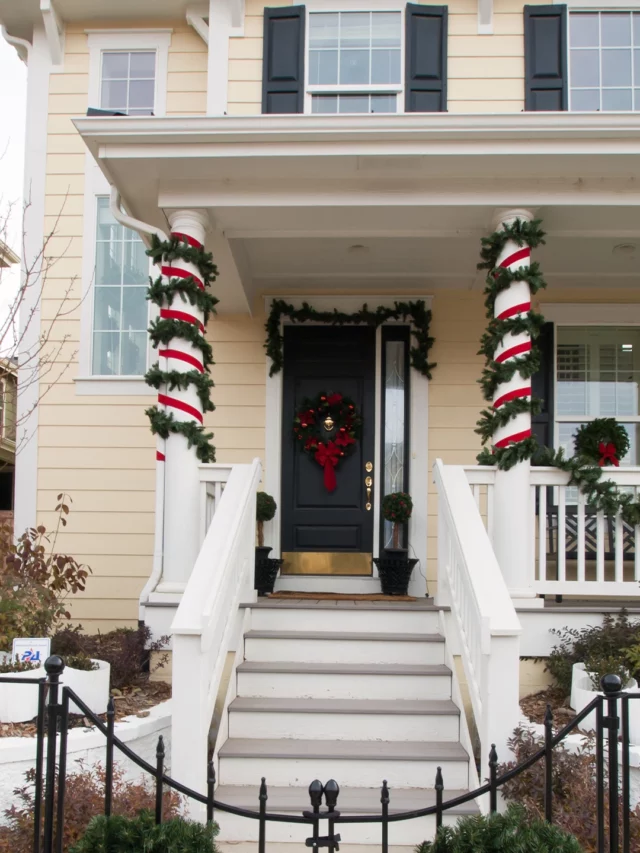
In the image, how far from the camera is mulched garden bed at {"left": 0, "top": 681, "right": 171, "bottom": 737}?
4.56 m

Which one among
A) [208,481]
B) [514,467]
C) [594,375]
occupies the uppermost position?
[594,375]

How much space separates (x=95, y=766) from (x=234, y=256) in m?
3.89

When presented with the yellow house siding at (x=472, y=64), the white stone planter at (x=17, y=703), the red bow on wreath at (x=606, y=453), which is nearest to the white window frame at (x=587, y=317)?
the red bow on wreath at (x=606, y=453)

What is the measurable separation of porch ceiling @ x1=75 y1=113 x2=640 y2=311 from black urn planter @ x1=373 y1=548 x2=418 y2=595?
2.59 m

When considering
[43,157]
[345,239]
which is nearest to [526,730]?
[345,239]

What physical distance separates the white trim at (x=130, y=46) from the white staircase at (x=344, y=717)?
210 inches

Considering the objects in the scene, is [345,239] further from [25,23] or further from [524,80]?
[25,23]

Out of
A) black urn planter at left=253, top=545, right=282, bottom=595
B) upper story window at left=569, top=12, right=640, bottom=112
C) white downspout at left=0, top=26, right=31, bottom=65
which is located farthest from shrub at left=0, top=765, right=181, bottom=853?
white downspout at left=0, top=26, right=31, bottom=65

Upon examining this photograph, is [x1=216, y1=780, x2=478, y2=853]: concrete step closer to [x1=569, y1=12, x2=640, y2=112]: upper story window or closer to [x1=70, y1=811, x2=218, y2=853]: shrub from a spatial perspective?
[x1=70, y1=811, x2=218, y2=853]: shrub

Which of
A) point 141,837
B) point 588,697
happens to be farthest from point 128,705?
point 588,697

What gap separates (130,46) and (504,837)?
303 inches

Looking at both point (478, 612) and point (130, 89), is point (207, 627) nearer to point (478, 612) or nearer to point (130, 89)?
point (478, 612)

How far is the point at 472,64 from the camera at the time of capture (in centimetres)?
771

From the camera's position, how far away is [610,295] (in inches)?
310
